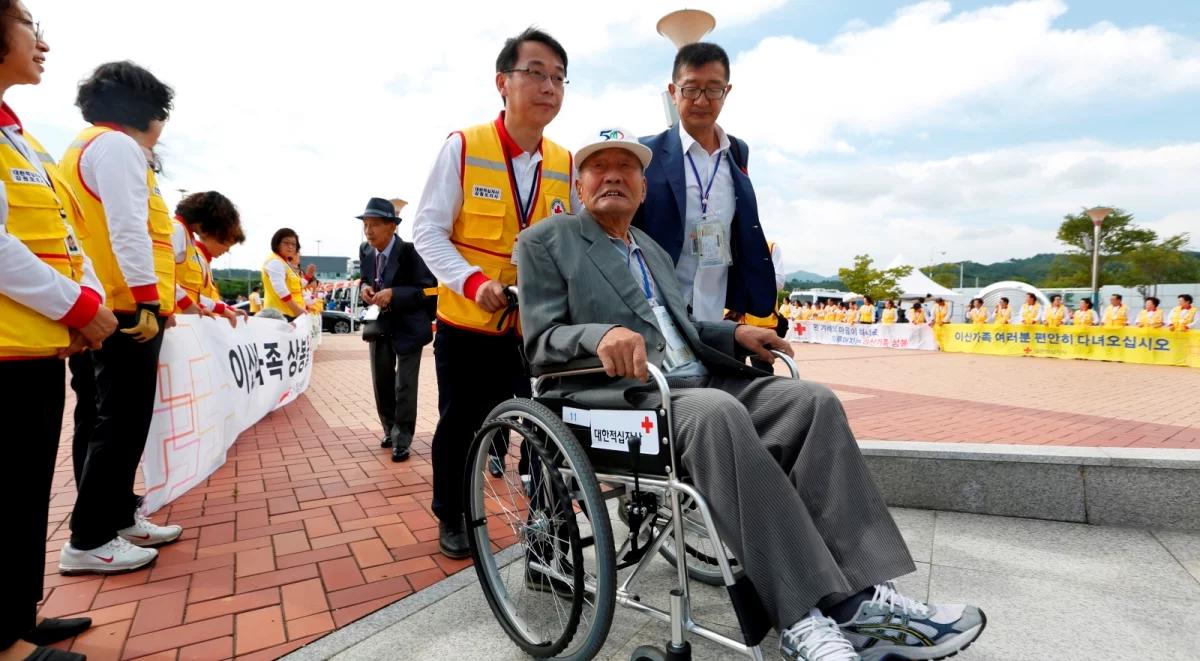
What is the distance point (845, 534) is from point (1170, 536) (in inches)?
81.8

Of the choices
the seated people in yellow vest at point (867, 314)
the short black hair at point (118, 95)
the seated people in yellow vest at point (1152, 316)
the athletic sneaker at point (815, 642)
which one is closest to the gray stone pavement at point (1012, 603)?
the athletic sneaker at point (815, 642)

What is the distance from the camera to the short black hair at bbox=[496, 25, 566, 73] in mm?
2322

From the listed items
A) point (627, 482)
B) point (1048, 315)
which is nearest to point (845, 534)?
point (627, 482)

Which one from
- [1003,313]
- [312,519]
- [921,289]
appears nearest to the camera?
[312,519]

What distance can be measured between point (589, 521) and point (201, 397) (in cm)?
288

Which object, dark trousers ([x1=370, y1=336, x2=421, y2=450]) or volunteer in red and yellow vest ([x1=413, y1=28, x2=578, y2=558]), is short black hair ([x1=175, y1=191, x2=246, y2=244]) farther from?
volunteer in red and yellow vest ([x1=413, y1=28, x2=578, y2=558])

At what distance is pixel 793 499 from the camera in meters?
1.45

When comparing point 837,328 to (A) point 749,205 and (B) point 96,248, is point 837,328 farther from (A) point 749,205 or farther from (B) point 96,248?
Result: (B) point 96,248

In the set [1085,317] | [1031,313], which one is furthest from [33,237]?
[1031,313]

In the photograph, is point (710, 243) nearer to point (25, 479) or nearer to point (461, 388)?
point (461, 388)

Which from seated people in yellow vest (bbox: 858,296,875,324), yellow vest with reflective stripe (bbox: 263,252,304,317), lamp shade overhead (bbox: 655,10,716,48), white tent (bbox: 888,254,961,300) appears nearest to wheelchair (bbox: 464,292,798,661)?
lamp shade overhead (bbox: 655,10,716,48)

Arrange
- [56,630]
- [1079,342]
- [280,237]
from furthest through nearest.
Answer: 1. [1079,342]
2. [280,237]
3. [56,630]

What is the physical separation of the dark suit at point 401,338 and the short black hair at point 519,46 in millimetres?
2107

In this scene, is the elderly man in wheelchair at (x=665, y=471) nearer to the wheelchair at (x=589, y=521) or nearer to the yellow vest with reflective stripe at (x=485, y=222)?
the wheelchair at (x=589, y=521)
